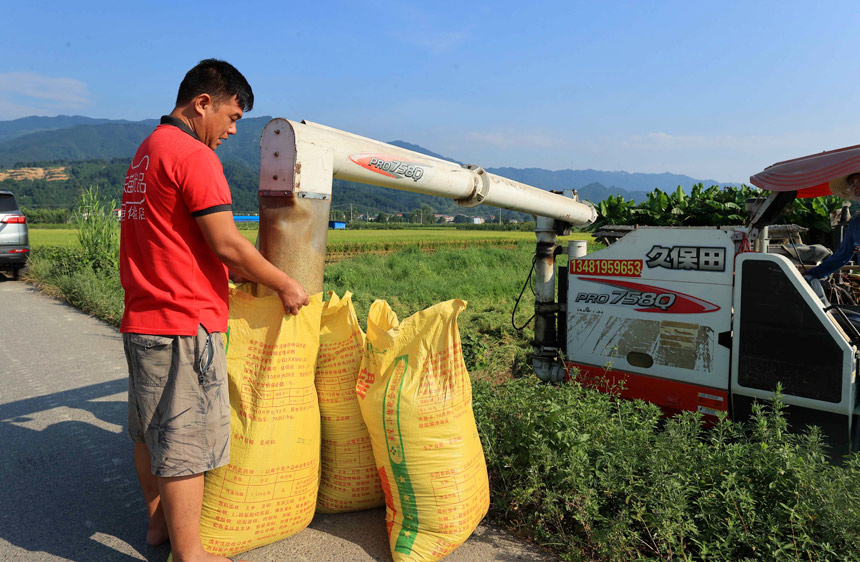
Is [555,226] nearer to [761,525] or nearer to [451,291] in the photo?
[761,525]

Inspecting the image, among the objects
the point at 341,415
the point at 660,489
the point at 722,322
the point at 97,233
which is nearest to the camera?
the point at 660,489

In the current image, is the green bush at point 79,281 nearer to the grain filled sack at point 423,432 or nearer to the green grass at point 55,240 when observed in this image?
the green grass at point 55,240

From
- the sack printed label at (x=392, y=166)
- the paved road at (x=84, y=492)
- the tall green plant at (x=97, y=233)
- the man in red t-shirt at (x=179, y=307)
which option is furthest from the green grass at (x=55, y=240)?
the man in red t-shirt at (x=179, y=307)

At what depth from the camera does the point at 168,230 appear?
214 cm

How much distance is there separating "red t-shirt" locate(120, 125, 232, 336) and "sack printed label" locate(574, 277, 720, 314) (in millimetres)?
2757

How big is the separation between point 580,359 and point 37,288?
11.0m

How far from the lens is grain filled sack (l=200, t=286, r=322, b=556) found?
238cm

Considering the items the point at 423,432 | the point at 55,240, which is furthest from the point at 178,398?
the point at 55,240

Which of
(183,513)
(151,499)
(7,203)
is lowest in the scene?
(151,499)

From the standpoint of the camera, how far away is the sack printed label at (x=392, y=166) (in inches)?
112

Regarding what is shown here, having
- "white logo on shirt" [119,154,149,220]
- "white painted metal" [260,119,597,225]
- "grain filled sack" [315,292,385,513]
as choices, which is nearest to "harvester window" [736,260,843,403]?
"white painted metal" [260,119,597,225]

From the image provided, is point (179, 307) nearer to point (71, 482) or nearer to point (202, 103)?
point (202, 103)

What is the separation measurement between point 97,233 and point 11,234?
2.45m

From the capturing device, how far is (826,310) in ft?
10.3
